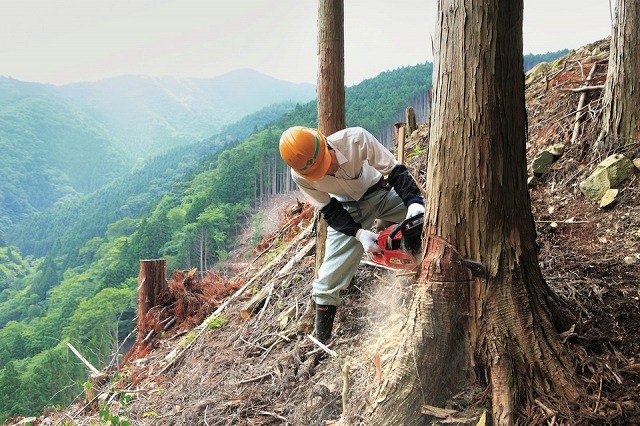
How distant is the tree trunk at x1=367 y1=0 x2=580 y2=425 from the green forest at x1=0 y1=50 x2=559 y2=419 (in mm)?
5361

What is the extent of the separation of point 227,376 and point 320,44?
285cm

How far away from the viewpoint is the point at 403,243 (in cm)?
249

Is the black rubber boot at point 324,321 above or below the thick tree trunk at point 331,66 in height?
below

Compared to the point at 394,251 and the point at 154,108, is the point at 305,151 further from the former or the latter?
the point at 154,108

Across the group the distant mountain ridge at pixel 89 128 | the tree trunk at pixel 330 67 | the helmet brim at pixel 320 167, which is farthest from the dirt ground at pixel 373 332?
the distant mountain ridge at pixel 89 128

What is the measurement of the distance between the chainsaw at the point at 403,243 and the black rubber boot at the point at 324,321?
0.83 m

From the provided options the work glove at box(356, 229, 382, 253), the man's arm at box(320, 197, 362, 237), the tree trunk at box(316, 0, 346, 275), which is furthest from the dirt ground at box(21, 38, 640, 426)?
the tree trunk at box(316, 0, 346, 275)

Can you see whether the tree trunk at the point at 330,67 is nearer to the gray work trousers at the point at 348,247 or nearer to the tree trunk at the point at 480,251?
the gray work trousers at the point at 348,247

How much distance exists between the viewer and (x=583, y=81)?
468cm

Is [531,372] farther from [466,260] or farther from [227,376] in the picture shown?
[227,376]

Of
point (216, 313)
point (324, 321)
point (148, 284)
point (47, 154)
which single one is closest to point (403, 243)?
point (324, 321)

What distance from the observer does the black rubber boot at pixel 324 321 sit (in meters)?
3.27

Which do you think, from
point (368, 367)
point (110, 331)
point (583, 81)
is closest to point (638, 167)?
point (583, 81)

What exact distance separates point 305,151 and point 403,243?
0.81 metres
